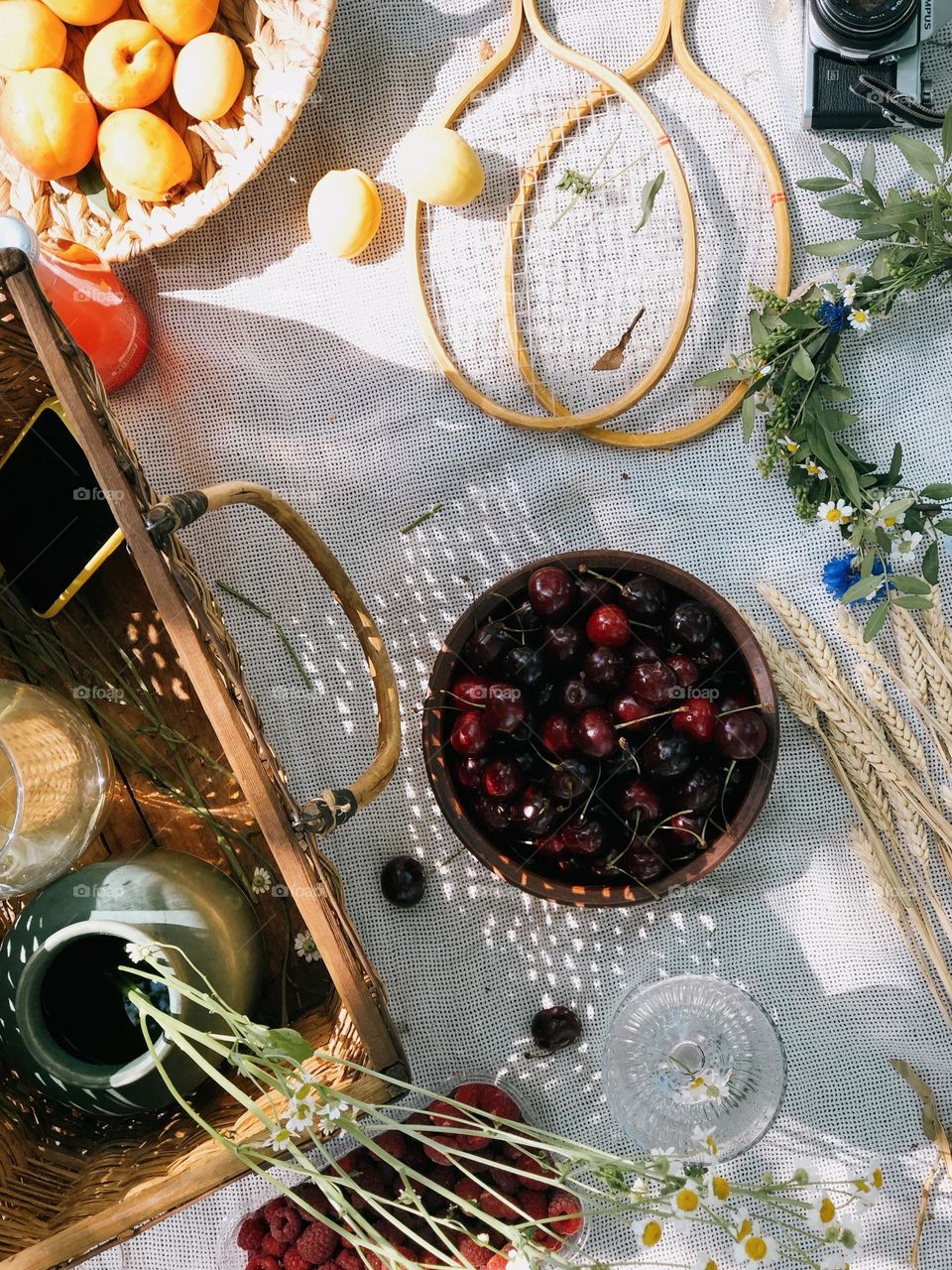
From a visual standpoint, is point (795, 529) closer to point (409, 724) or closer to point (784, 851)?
point (784, 851)

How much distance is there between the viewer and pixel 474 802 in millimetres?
1096

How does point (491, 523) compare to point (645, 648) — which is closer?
point (645, 648)

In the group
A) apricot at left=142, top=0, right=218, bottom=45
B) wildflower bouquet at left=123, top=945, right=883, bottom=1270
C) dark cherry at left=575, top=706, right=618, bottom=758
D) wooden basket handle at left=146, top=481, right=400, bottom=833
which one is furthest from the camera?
apricot at left=142, top=0, right=218, bottom=45

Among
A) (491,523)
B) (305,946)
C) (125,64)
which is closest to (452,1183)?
(305,946)

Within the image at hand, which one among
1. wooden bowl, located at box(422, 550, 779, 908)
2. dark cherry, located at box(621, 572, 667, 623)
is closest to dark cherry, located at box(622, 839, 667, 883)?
wooden bowl, located at box(422, 550, 779, 908)

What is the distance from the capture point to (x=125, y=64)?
3.76ft

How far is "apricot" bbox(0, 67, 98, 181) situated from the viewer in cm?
112

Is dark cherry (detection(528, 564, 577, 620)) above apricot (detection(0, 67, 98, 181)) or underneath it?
underneath

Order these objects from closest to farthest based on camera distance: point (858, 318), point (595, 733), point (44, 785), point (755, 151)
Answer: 1. point (44, 785)
2. point (595, 733)
3. point (858, 318)
4. point (755, 151)

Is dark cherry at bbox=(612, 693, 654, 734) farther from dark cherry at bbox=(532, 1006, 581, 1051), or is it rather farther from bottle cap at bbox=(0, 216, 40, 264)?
bottle cap at bbox=(0, 216, 40, 264)

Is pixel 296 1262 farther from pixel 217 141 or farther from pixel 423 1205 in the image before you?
pixel 217 141

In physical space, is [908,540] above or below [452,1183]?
above

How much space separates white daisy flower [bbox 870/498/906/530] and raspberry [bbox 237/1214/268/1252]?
945 mm

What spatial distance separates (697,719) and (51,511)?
65 cm
